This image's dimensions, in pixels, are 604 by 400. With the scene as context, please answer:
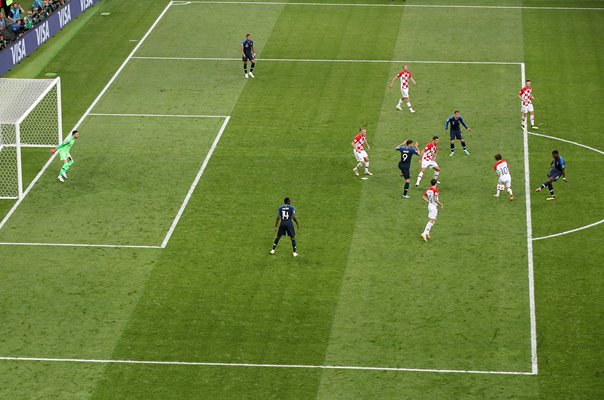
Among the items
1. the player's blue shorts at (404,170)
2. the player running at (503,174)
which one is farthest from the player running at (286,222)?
the player running at (503,174)

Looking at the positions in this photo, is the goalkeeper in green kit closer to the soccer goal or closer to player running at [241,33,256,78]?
the soccer goal

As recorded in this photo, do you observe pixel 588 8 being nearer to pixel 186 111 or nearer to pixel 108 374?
pixel 186 111

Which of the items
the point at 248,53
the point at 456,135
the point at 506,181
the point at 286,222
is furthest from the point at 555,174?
the point at 248,53

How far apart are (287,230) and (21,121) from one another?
13315 mm

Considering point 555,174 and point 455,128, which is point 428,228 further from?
point 455,128

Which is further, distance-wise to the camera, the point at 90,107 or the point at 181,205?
the point at 90,107

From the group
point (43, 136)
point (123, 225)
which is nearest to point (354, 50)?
point (43, 136)

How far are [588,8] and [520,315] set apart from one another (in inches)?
1343

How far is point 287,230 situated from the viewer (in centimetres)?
4072

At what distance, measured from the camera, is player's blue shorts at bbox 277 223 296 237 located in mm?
40594

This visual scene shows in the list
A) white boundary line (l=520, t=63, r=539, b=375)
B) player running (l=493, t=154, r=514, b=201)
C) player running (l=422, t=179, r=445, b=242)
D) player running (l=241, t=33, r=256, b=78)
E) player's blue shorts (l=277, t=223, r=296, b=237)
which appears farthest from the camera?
player running (l=241, t=33, r=256, b=78)

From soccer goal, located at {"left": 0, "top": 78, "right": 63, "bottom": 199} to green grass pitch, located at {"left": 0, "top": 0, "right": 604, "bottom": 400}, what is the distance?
0.78 metres

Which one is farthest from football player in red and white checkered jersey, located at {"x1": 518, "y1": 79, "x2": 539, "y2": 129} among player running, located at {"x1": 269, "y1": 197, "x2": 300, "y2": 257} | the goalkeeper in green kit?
the goalkeeper in green kit

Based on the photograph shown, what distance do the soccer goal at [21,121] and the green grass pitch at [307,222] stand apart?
30.7 inches
